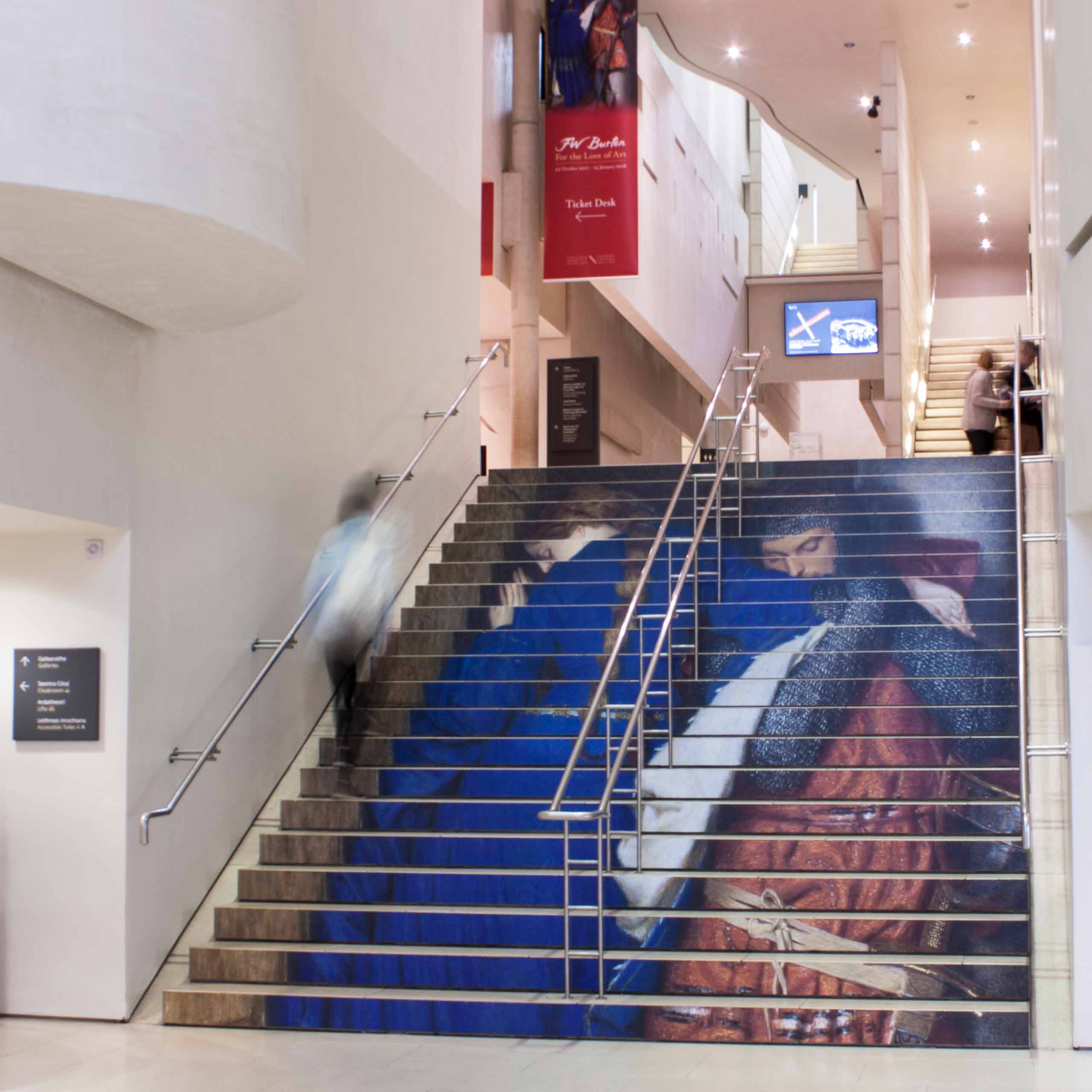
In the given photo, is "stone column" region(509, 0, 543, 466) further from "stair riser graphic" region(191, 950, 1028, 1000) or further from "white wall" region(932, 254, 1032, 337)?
"white wall" region(932, 254, 1032, 337)

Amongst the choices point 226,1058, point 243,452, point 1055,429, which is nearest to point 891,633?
point 1055,429

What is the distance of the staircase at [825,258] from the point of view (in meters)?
26.3

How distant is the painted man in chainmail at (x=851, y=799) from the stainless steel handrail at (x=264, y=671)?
1.92 m

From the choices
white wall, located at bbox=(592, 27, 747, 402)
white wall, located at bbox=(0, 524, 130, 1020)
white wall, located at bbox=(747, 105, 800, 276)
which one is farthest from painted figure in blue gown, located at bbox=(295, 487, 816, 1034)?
white wall, located at bbox=(747, 105, 800, 276)

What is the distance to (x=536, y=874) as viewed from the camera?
6598mm

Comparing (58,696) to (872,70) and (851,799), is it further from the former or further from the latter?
(872,70)

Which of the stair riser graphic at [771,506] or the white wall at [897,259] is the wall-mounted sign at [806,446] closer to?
the white wall at [897,259]

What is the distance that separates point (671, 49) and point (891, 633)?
12.5 m

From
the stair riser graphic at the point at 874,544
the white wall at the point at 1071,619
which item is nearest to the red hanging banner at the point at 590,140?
the stair riser graphic at the point at 874,544

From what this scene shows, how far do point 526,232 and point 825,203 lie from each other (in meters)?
17.2

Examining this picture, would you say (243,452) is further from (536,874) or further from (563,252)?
(563,252)

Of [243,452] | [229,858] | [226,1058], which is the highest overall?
[243,452]

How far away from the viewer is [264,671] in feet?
23.5

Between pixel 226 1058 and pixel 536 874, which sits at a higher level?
pixel 536 874
